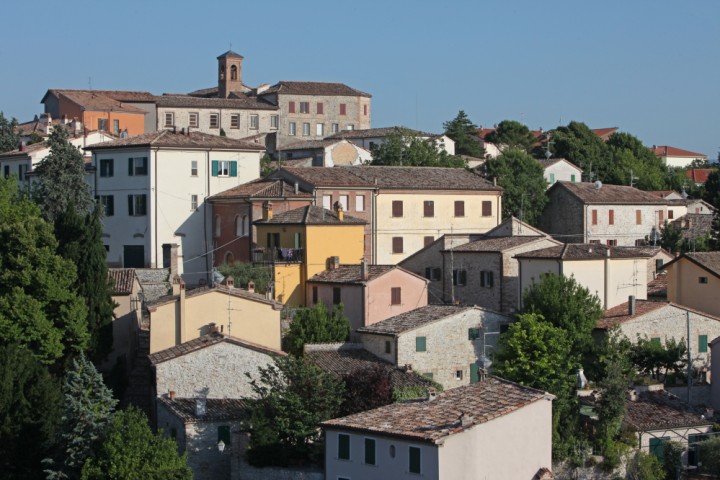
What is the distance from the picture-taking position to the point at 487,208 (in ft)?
191

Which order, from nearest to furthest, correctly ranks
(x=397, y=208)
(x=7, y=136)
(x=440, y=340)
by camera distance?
(x=440, y=340), (x=397, y=208), (x=7, y=136)

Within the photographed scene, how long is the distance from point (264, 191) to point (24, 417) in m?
19.5

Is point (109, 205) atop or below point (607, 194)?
below

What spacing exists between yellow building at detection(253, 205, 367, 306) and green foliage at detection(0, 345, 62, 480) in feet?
41.5

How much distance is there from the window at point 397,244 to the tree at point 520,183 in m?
7.97

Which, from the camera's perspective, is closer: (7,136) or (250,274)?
(250,274)

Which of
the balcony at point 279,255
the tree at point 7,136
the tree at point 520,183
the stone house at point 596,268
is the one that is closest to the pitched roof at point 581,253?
the stone house at point 596,268

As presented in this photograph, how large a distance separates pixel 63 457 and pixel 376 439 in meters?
8.66

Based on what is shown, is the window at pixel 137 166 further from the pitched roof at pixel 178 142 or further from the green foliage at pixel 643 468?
the green foliage at pixel 643 468

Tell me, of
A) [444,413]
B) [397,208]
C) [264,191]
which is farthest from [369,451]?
[397,208]

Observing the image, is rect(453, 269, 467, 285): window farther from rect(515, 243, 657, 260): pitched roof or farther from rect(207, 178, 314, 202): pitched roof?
rect(207, 178, 314, 202): pitched roof

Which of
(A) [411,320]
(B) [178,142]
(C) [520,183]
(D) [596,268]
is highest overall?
(B) [178,142]

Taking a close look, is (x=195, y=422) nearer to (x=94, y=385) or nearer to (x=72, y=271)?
(x=94, y=385)

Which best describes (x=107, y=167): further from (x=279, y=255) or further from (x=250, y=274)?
(x=250, y=274)
